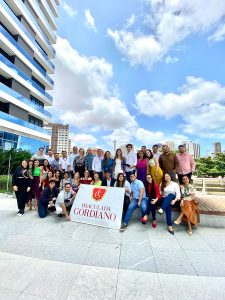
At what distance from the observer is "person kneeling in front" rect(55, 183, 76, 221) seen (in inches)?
232

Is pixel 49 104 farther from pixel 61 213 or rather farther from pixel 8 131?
pixel 61 213

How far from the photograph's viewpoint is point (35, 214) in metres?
6.55

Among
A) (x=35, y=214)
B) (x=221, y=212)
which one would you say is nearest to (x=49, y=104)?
(x=35, y=214)

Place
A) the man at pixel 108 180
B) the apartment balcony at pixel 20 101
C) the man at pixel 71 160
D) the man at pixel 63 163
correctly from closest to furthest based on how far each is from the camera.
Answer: the man at pixel 108 180
the man at pixel 71 160
the man at pixel 63 163
the apartment balcony at pixel 20 101

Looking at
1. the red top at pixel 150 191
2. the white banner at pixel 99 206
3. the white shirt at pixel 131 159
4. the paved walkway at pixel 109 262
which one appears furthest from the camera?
the white shirt at pixel 131 159

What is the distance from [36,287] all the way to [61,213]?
3291mm

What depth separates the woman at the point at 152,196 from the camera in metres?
5.45

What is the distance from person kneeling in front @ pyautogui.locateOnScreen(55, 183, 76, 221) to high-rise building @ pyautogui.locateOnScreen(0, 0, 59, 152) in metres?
21.0

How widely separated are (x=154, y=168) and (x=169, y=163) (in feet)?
1.68

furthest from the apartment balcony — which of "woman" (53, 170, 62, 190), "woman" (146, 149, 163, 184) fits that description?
"woman" (146, 149, 163, 184)

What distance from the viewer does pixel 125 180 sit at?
19.3 ft

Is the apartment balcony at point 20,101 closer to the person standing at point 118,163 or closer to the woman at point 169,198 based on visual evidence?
Answer: the person standing at point 118,163

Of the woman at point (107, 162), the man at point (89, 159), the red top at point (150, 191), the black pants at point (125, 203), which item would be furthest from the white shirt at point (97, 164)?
the red top at point (150, 191)

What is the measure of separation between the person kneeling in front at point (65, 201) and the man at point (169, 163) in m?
3.05
